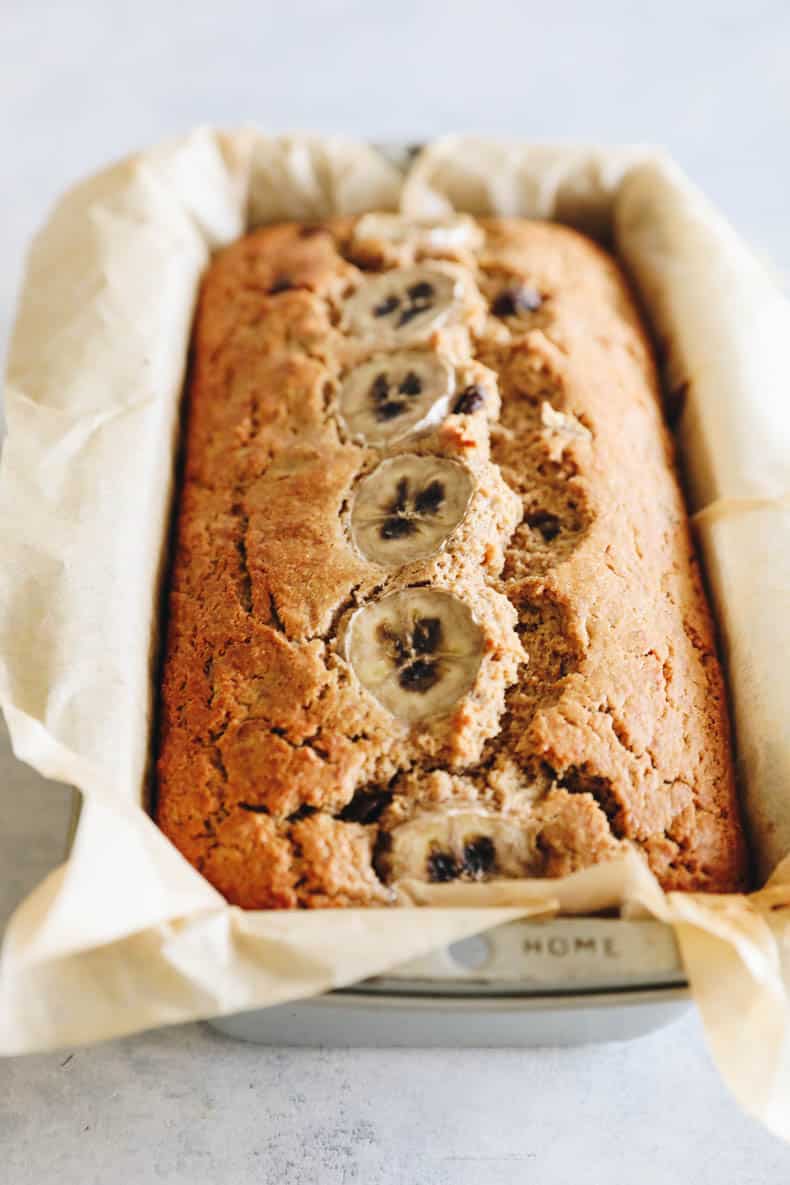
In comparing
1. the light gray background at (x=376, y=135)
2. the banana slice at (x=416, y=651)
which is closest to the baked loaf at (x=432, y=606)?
the banana slice at (x=416, y=651)

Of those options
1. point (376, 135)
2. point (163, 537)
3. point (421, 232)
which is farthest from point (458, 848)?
point (376, 135)

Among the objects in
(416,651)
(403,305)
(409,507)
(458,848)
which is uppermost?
(403,305)

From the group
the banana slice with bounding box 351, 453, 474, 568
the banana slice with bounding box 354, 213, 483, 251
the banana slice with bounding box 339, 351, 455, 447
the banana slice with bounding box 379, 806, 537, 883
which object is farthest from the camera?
the banana slice with bounding box 354, 213, 483, 251

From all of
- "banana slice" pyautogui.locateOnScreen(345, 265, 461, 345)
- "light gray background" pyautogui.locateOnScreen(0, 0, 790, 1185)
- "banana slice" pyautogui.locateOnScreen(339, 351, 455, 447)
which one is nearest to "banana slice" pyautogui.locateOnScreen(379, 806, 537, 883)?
"light gray background" pyautogui.locateOnScreen(0, 0, 790, 1185)

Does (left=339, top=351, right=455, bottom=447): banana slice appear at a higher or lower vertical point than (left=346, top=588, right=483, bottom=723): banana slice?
higher

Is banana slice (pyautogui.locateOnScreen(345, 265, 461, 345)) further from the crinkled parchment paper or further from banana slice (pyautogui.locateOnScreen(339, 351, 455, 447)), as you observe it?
the crinkled parchment paper

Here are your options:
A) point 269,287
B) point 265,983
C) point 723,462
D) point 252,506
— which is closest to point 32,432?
point 252,506

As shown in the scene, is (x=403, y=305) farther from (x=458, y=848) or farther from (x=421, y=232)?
(x=458, y=848)

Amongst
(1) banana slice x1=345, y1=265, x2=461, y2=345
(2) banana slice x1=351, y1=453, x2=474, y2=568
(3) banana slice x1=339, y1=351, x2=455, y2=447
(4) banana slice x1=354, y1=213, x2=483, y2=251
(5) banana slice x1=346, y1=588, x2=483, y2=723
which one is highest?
(4) banana slice x1=354, y1=213, x2=483, y2=251
